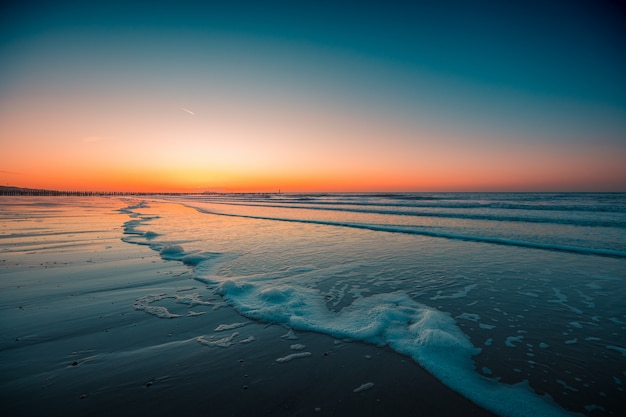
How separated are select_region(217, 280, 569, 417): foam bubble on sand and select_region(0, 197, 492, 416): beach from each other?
7.3 inches

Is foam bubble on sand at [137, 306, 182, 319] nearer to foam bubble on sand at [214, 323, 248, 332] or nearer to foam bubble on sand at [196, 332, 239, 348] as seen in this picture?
foam bubble on sand at [214, 323, 248, 332]

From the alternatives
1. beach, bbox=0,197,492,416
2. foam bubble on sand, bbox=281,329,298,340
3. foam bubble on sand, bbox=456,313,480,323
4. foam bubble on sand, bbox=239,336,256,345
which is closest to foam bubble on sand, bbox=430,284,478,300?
foam bubble on sand, bbox=456,313,480,323

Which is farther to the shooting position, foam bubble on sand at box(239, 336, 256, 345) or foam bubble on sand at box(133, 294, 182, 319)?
foam bubble on sand at box(133, 294, 182, 319)

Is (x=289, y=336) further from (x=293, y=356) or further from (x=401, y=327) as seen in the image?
→ (x=401, y=327)

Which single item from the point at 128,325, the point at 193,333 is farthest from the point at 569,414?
the point at 128,325

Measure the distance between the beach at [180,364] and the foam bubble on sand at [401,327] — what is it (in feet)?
0.61

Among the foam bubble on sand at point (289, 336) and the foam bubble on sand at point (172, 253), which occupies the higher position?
the foam bubble on sand at point (172, 253)

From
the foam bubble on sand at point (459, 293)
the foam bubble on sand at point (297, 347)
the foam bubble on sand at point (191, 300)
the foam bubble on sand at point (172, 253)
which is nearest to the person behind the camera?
the foam bubble on sand at point (297, 347)

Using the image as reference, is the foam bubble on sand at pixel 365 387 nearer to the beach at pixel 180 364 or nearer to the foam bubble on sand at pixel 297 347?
the beach at pixel 180 364

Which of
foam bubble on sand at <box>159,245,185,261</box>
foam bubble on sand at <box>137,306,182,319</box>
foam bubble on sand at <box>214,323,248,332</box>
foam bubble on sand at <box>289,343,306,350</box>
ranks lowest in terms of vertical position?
foam bubble on sand at <box>289,343,306,350</box>

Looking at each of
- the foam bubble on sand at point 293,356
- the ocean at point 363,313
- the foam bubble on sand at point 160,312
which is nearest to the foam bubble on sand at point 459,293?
the ocean at point 363,313

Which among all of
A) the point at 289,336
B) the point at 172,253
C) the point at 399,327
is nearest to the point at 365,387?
the point at 289,336

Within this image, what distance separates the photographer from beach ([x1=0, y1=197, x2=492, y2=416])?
274 cm

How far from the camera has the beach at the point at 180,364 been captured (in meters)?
2.74
